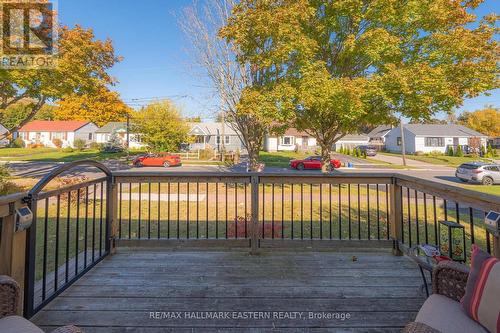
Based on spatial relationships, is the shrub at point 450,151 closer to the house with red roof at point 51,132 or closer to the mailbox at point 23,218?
the mailbox at point 23,218

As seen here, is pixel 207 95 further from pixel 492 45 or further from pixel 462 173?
pixel 462 173

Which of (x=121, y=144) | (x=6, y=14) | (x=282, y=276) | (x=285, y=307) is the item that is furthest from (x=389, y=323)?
(x=121, y=144)

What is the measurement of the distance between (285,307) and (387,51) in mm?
8328

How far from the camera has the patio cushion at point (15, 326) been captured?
1.35 metres

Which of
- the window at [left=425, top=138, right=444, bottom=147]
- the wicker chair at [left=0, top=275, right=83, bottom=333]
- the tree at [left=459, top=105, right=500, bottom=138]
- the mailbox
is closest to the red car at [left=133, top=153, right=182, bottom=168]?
the mailbox

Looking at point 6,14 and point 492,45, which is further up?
point 6,14

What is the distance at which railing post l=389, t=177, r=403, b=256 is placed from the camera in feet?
11.4

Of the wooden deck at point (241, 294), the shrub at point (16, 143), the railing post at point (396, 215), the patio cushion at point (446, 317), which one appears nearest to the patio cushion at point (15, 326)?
the wooden deck at point (241, 294)

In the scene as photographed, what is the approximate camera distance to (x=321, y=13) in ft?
30.7

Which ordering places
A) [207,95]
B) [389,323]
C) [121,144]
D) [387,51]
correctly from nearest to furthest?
[389,323] < [387,51] < [207,95] < [121,144]

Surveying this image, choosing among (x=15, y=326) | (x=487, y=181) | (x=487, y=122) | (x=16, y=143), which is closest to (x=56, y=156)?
(x=16, y=143)

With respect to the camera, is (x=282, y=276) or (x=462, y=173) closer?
(x=282, y=276)

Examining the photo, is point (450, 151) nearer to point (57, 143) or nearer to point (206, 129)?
point (206, 129)

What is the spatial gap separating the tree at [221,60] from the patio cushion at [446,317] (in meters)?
8.91
